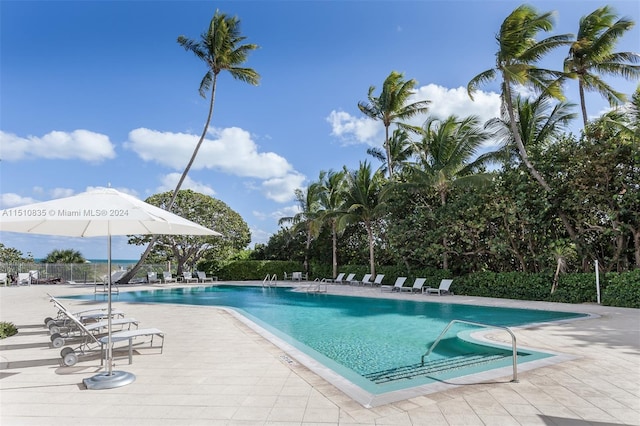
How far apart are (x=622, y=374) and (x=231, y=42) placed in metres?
23.5

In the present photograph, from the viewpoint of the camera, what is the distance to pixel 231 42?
75.8 feet

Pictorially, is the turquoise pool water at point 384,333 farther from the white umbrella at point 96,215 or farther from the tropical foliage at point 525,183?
the tropical foliage at point 525,183

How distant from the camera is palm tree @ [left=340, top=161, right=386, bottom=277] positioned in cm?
2227

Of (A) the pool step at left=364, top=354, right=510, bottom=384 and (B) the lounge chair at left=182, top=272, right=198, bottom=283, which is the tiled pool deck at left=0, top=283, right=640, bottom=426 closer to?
(A) the pool step at left=364, top=354, right=510, bottom=384

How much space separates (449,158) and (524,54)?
5.11 m

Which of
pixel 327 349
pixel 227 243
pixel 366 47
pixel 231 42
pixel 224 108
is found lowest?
pixel 327 349

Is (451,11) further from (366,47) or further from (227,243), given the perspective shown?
(227,243)

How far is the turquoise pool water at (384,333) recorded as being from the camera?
20.0ft

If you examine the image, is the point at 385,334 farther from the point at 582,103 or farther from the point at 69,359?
the point at 582,103

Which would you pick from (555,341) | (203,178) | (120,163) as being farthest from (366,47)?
(203,178)

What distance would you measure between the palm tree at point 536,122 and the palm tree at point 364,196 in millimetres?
7308

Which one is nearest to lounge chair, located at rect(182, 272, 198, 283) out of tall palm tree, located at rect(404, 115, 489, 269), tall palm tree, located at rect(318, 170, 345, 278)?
tall palm tree, located at rect(318, 170, 345, 278)

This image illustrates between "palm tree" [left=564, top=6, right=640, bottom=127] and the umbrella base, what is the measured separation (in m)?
15.6

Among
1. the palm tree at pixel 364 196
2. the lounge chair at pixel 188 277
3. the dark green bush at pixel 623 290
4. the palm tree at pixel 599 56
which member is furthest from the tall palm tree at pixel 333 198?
the dark green bush at pixel 623 290
